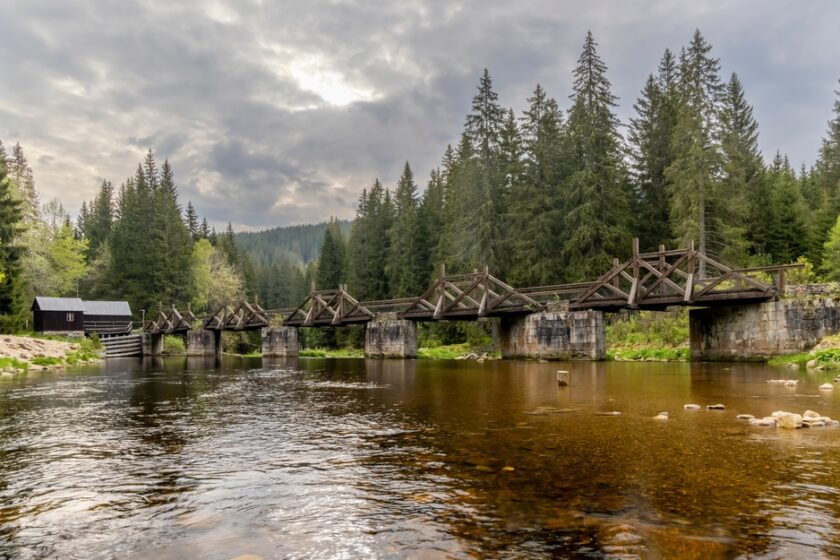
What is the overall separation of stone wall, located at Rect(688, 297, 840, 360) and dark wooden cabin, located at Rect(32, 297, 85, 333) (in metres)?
52.7

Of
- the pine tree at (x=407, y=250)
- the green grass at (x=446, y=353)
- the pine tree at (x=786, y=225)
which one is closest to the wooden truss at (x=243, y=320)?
the green grass at (x=446, y=353)

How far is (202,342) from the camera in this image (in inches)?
2066

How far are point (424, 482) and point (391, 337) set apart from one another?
29.6 metres

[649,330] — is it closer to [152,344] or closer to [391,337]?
[391,337]

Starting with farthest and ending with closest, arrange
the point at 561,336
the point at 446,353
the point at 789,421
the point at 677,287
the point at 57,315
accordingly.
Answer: the point at 57,315 < the point at 446,353 < the point at 561,336 < the point at 677,287 < the point at 789,421

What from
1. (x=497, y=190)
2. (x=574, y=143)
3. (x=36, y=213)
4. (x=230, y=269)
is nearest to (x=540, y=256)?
(x=497, y=190)

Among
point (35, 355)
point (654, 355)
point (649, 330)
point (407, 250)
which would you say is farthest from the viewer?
point (407, 250)

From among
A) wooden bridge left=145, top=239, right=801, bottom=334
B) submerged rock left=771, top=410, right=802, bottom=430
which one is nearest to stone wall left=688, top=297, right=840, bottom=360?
wooden bridge left=145, top=239, right=801, bottom=334

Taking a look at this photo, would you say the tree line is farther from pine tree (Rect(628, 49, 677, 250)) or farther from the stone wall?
the stone wall

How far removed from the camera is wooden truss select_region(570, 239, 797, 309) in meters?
21.9

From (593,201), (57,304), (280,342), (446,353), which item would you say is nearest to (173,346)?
(57,304)

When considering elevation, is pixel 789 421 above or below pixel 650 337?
above

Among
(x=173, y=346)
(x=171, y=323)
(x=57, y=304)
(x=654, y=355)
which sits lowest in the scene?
(x=173, y=346)

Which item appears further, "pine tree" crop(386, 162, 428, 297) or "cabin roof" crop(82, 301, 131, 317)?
"pine tree" crop(386, 162, 428, 297)
